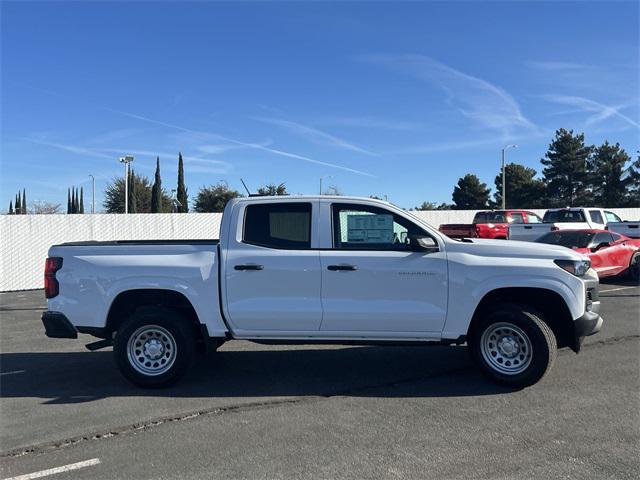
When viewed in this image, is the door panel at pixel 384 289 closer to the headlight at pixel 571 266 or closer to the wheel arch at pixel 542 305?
the wheel arch at pixel 542 305

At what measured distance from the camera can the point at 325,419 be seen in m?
4.82

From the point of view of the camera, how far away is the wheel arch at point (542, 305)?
565cm

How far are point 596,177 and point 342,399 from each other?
6280 cm

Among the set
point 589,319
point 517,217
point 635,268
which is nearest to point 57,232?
point 589,319

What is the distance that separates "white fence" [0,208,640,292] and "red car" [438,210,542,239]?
872cm

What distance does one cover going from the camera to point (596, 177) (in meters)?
59.9

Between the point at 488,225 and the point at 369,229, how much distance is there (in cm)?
1704

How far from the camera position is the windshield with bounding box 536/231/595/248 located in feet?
41.7

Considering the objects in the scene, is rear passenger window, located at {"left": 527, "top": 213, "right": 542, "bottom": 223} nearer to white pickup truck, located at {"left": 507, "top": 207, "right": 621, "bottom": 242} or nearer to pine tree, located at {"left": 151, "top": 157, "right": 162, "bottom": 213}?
white pickup truck, located at {"left": 507, "top": 207, "right": 621, "bottom": 242}

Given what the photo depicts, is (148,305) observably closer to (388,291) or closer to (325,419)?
(325,419)

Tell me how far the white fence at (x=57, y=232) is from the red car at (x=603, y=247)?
36.9ft

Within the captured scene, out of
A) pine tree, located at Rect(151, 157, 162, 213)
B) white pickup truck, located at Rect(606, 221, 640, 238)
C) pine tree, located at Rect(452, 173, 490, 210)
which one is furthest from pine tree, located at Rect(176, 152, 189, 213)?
white pickup truck, located at Rect(606, 221, 640, 238)

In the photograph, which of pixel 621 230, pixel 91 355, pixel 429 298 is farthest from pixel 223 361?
pixel 621 230

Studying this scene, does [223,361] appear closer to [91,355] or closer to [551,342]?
[91,355]
